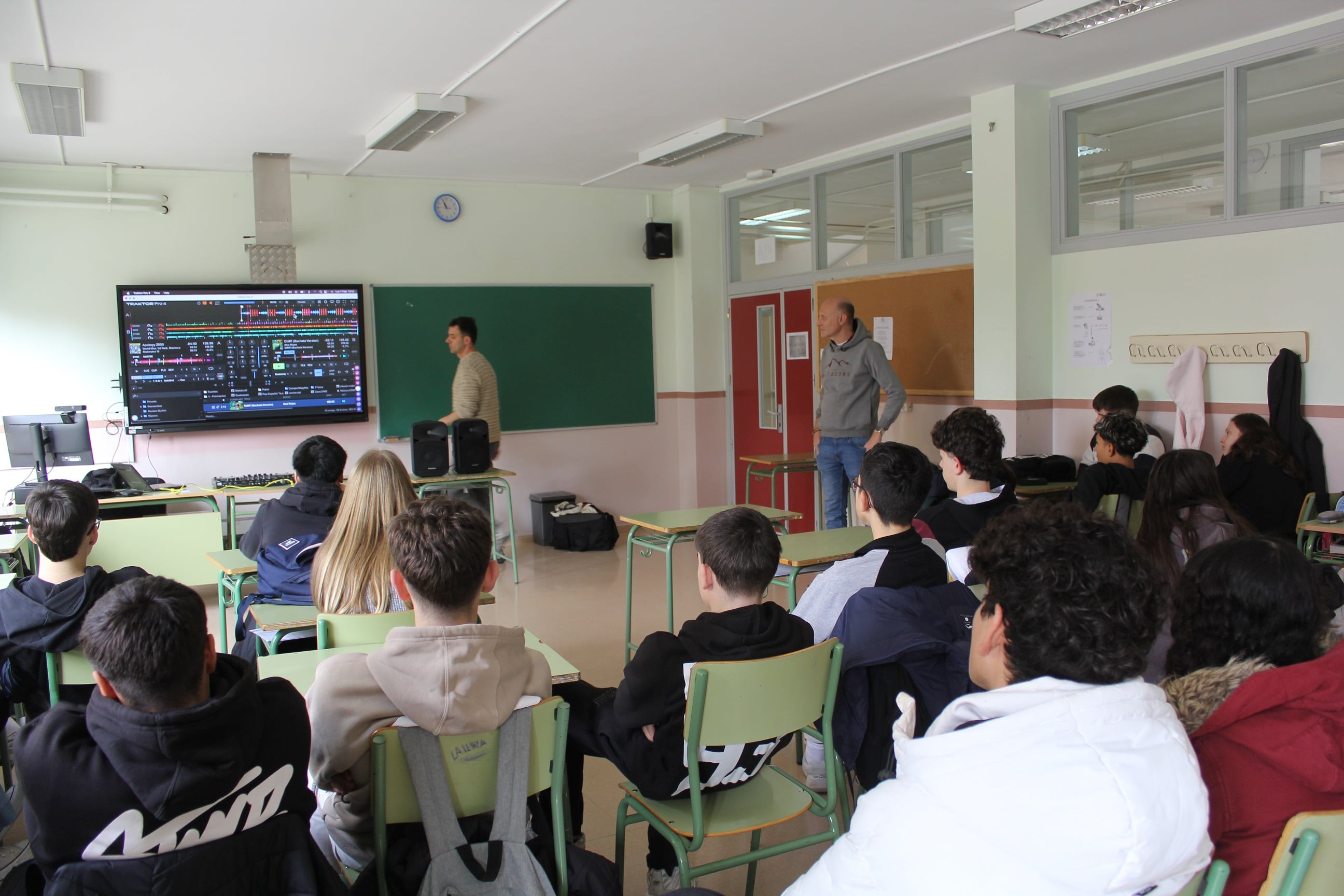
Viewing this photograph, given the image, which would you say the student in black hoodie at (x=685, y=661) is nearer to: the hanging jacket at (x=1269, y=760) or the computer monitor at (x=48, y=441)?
the hanging jacket at (x=1269, y=760)

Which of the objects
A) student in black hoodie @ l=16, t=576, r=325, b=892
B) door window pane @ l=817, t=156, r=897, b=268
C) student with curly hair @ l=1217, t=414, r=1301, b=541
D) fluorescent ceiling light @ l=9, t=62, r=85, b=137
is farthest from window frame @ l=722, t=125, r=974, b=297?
student in black hoodie @ l=16, t=576, r=325, b=892

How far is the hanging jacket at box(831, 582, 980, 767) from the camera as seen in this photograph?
2027 mm

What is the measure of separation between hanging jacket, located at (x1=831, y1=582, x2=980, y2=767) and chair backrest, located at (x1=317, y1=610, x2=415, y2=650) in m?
1.08

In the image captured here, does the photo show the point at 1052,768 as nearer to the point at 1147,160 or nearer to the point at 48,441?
the point at 1147,160

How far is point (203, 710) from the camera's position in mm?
1294

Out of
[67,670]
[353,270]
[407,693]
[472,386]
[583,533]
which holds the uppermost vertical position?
[353,270]

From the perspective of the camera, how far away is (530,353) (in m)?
7.34

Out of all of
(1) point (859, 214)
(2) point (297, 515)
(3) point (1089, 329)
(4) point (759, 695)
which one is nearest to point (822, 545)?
(4) point (759, 695)

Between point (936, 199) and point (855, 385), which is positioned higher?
point (936, 199)

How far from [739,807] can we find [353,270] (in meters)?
5.67

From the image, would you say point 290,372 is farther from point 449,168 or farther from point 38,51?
point 38,51

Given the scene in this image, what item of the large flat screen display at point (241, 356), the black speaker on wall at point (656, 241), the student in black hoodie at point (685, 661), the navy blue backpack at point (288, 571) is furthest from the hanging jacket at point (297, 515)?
the black speaker on wall at point (656, 241)

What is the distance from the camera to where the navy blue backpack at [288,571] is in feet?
9.61

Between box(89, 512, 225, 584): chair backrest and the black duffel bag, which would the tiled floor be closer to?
the black duffel bag
